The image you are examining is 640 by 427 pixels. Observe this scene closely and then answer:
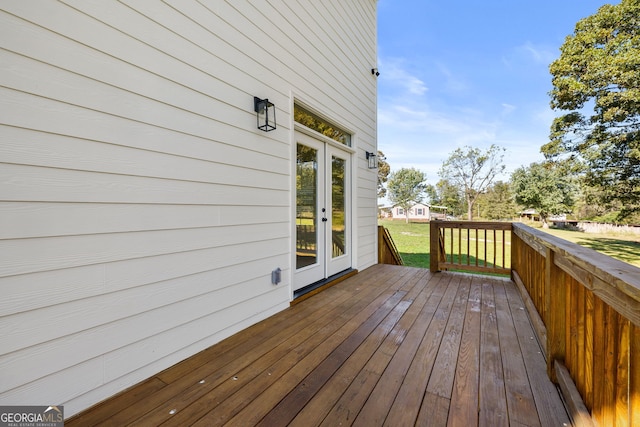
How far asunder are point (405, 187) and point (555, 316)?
110 feet

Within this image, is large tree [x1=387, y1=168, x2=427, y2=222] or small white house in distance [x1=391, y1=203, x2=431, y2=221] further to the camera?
small white house in distance [x1=391, y1=203, x2=431, y2=221]

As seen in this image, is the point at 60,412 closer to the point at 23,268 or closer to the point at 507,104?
the point at 23,268

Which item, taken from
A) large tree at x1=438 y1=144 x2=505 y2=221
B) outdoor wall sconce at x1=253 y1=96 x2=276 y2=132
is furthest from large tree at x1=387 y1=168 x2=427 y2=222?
outdoor wall sconce at x1=253 y1=96 x2=276 y2=132

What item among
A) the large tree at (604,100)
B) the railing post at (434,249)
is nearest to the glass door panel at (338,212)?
the railing post at (434,249)

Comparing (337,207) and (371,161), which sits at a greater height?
(371,161)

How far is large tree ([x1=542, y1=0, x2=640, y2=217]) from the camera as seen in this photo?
28.3 feet

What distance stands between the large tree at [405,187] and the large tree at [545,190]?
12.8 m

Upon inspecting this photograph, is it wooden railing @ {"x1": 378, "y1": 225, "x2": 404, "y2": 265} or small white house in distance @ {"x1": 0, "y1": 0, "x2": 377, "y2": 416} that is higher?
small white house in distance @ {"x1": 0, "y1": 0, "x2": 377, "y2": 416}

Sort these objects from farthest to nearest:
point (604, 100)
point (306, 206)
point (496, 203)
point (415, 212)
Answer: point (415, 212)
point (496, 203)
point (604, 100)
point (306, 206)

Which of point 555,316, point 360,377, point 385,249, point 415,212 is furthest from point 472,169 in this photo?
point 360,377

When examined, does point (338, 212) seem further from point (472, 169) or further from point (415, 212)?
point (415, 212)

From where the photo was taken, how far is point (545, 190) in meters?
21.0

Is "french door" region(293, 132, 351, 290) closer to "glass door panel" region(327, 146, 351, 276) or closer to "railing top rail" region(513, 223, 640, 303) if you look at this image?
"glass door panel" region(327, 146, 351, 276)

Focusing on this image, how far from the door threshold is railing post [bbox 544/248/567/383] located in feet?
6.96
